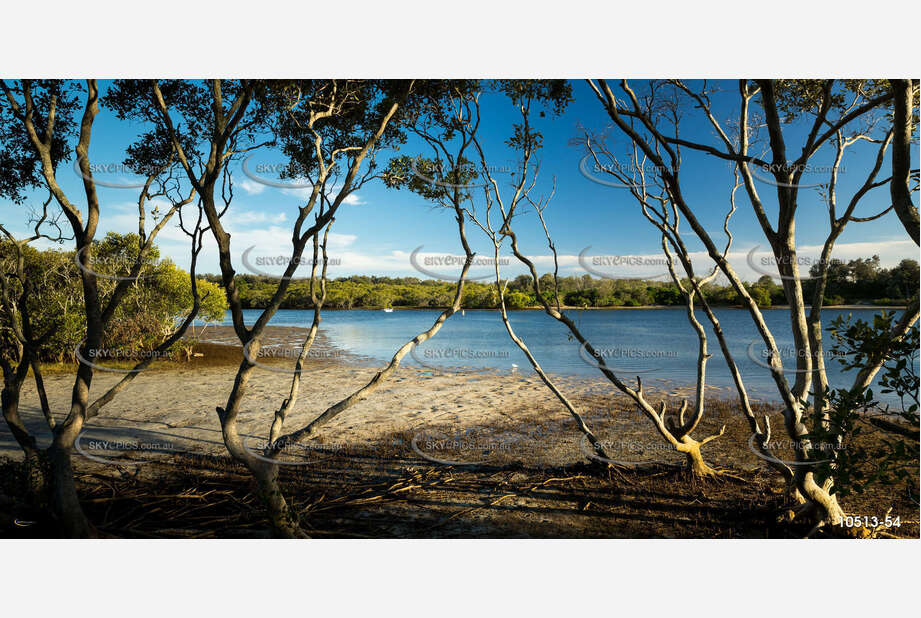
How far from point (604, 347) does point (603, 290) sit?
13.7 metres

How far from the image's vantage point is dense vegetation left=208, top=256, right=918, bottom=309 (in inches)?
145

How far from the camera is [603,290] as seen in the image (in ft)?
25.5

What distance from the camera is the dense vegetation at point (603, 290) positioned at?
3674 millimetres

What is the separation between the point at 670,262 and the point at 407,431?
3.38 meters

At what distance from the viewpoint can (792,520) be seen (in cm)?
296

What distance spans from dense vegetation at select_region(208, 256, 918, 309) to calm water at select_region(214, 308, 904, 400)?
0.45m

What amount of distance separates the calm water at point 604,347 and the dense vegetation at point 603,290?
45 cm
